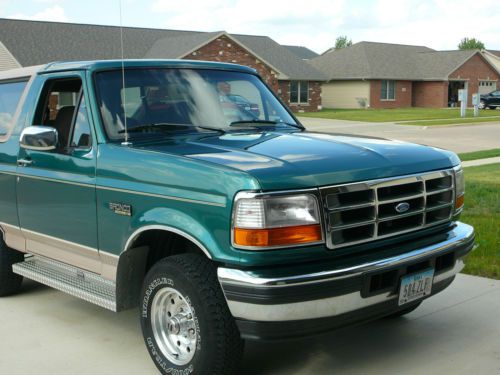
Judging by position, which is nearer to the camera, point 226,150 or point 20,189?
point 226,150

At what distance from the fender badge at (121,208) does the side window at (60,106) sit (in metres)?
0.84

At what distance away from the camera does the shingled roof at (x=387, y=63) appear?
50.2 meters

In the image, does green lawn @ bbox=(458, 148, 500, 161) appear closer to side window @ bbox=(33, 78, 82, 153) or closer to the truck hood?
the truck hood

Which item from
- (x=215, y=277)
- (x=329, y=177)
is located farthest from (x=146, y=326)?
(x=329, y=177)

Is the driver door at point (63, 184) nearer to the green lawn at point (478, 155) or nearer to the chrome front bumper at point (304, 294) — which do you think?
the chrome front bumper at point (304, 294)

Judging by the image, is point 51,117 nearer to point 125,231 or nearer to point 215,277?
point 125,231

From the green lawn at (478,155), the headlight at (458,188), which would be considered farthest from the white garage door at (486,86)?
the headlight at (458,188)

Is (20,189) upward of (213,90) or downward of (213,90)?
downward

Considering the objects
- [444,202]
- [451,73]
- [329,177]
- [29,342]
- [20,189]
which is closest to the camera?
[329,177]

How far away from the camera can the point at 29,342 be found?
476 centimetres

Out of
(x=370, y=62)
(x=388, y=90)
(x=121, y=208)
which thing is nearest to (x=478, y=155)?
(x=121, y=208)

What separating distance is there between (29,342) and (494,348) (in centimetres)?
325

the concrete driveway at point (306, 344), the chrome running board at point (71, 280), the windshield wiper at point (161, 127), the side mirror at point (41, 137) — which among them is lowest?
the concrete driveway at point (306, 344)

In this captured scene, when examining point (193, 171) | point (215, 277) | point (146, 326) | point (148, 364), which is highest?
point (193, 171)
